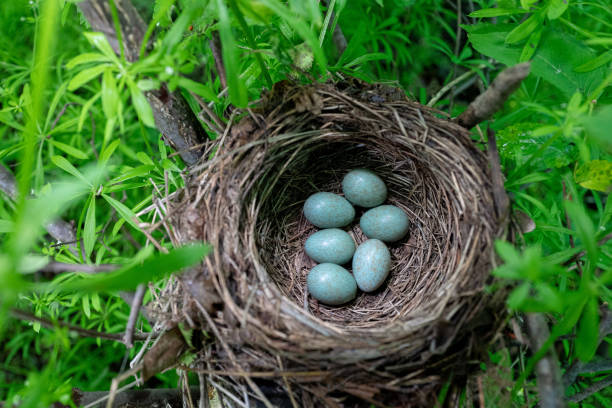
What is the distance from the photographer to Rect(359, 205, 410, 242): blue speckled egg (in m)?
1.81

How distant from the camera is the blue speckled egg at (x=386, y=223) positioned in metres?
1.81

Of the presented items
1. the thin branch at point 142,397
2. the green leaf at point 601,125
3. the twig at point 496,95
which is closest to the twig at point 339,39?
the twig at point 496,95

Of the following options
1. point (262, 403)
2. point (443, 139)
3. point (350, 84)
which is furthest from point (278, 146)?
point (262, 403)

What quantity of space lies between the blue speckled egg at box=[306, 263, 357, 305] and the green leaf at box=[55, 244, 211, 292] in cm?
77

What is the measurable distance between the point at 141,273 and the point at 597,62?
1.43 m

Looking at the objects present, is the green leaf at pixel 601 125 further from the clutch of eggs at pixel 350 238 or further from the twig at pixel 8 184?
the twig at pixel 8 184

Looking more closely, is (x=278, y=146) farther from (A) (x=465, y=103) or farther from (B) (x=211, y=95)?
(A) (x=465, y=103)

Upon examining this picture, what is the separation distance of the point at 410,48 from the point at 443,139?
1.09 metres

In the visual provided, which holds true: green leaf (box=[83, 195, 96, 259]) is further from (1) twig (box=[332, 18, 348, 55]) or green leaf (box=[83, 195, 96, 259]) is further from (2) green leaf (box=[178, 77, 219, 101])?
(1) twig (box=[332, 18, 348, 55])

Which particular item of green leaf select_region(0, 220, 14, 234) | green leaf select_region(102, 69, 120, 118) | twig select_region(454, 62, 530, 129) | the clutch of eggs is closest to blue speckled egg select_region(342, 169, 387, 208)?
the clutch of eggs

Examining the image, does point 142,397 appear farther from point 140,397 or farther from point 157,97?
point 157,97

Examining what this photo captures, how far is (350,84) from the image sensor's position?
156 cm

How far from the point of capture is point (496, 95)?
4.03 ft

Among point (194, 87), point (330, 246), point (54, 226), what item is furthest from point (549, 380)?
point (54, 226)
